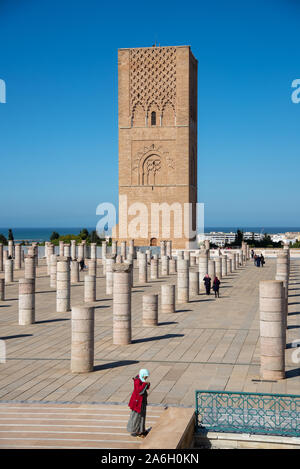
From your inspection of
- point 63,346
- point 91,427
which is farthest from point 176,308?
point 91,427

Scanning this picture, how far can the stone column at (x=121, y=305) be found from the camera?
1212cm

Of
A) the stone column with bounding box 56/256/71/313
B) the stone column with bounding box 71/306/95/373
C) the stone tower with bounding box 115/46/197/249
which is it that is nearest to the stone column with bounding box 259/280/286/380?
the stone column with bounding box 71/306/95/373

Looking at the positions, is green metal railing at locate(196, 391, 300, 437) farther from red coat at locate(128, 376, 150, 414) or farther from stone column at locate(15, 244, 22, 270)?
stone column at locate(15, 244, 22, 270)

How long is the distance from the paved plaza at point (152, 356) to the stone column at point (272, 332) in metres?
0.25

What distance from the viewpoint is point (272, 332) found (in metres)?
9.45

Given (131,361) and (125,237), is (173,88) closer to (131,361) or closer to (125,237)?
(125,237)

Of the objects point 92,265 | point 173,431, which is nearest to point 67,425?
point 173,431

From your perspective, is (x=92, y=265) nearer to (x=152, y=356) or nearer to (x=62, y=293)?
(x=62, y=293)

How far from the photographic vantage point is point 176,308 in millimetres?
17375

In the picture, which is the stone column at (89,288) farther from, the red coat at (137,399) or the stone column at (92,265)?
the red coat at (137,399)

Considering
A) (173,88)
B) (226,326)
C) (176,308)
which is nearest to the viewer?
(226,326)

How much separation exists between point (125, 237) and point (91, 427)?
42.3 m

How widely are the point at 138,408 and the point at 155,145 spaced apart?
43.6 meters

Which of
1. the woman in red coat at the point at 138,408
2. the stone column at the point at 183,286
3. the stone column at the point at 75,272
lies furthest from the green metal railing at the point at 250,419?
the stone column at the point at 75,272
